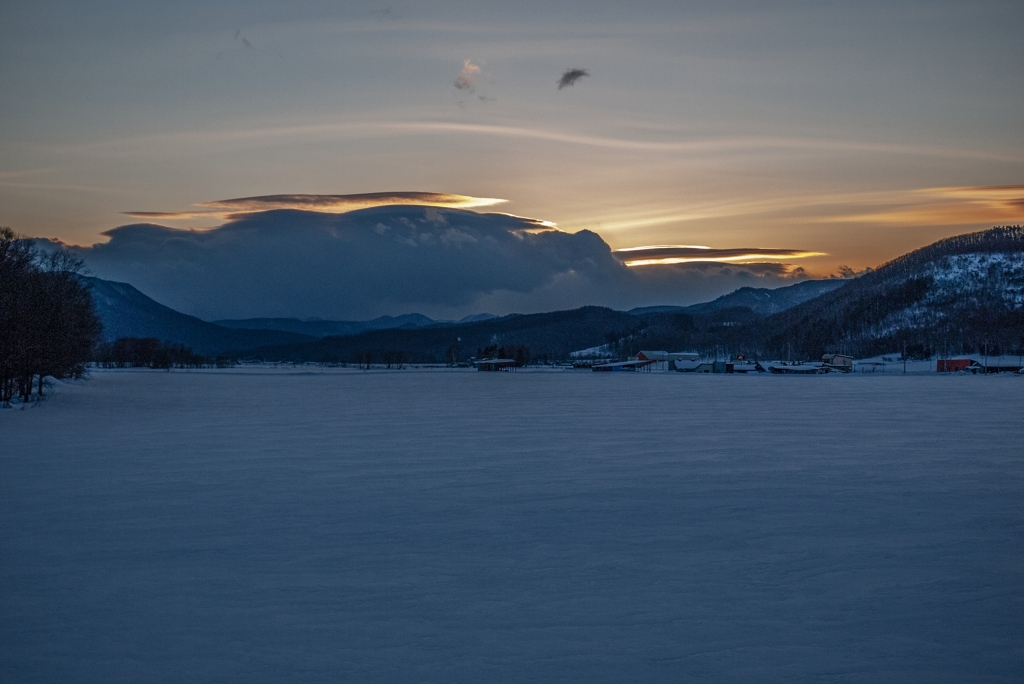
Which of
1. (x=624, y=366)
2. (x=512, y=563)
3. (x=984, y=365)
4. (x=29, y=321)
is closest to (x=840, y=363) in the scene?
(x=984, y=365)

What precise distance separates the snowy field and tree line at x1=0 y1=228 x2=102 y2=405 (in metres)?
22.8

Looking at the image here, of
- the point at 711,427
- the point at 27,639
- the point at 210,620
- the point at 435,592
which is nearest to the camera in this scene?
the point at 27,639

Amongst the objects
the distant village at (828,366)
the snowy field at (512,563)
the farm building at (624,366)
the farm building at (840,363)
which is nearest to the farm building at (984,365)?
the distant village at (828,366)

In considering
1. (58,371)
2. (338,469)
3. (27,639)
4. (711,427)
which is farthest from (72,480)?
(58,371)

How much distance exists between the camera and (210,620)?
936cm

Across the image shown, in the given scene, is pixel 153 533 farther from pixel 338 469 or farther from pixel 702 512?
pixel 702 512

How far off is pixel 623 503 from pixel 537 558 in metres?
4.51

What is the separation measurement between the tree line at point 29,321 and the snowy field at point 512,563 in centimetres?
2277

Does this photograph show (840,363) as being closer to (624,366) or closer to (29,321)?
(624,366)

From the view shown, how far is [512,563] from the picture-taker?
11836 millimetres

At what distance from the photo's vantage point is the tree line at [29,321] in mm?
44688

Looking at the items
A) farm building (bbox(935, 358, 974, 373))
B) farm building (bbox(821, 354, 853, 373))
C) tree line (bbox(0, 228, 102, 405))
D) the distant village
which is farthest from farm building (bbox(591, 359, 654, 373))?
tree line (bbox(0, 228, 102, 405))

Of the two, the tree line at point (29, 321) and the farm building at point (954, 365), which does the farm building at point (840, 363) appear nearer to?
the farm building at point (954, 365)

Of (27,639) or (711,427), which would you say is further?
(711,427)
